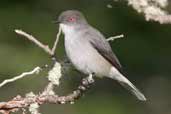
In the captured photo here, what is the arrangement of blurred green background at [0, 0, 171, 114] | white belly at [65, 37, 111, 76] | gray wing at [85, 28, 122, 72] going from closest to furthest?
white belly at [65, 37, 111, 76] < gray wing at [85, 28, 122, 72] < blurred green background at [0, 0, 171, 114]

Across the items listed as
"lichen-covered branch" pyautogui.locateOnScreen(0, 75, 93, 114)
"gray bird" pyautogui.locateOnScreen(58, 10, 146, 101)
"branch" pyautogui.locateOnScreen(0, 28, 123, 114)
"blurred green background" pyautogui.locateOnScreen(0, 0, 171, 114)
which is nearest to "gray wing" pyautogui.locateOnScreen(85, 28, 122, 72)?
"gray bird" pyautogui.locateOnScreen(58, 10, 146, 101)

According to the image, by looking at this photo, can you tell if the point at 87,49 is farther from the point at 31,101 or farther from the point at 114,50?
the point at 114,50

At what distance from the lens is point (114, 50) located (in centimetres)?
1262

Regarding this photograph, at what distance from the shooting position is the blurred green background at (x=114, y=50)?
38.2 feet

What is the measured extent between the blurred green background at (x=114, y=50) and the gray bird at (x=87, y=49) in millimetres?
3458

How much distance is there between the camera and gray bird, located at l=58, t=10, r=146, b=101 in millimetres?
7449

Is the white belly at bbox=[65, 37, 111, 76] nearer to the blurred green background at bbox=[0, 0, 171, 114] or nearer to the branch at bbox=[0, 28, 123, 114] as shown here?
the branch at bbox=[0, 28, 123, 114]

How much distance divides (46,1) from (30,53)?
1.67 m

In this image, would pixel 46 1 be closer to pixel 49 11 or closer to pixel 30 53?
pixel 49 11

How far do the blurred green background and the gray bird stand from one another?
346 cm

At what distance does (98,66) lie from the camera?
7.60m

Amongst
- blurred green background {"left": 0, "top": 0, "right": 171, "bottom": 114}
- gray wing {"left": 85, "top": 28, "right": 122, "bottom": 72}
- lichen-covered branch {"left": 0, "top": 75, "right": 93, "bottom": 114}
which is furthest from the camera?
blurred green background {"left": 0, "top": 0, "right": 171, "bottom": 114}

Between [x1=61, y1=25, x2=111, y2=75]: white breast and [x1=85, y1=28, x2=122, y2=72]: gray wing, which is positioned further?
[x1=85, y1=28, x2=122, y2=72]: gray wing

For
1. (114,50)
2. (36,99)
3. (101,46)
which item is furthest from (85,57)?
(114,50)
